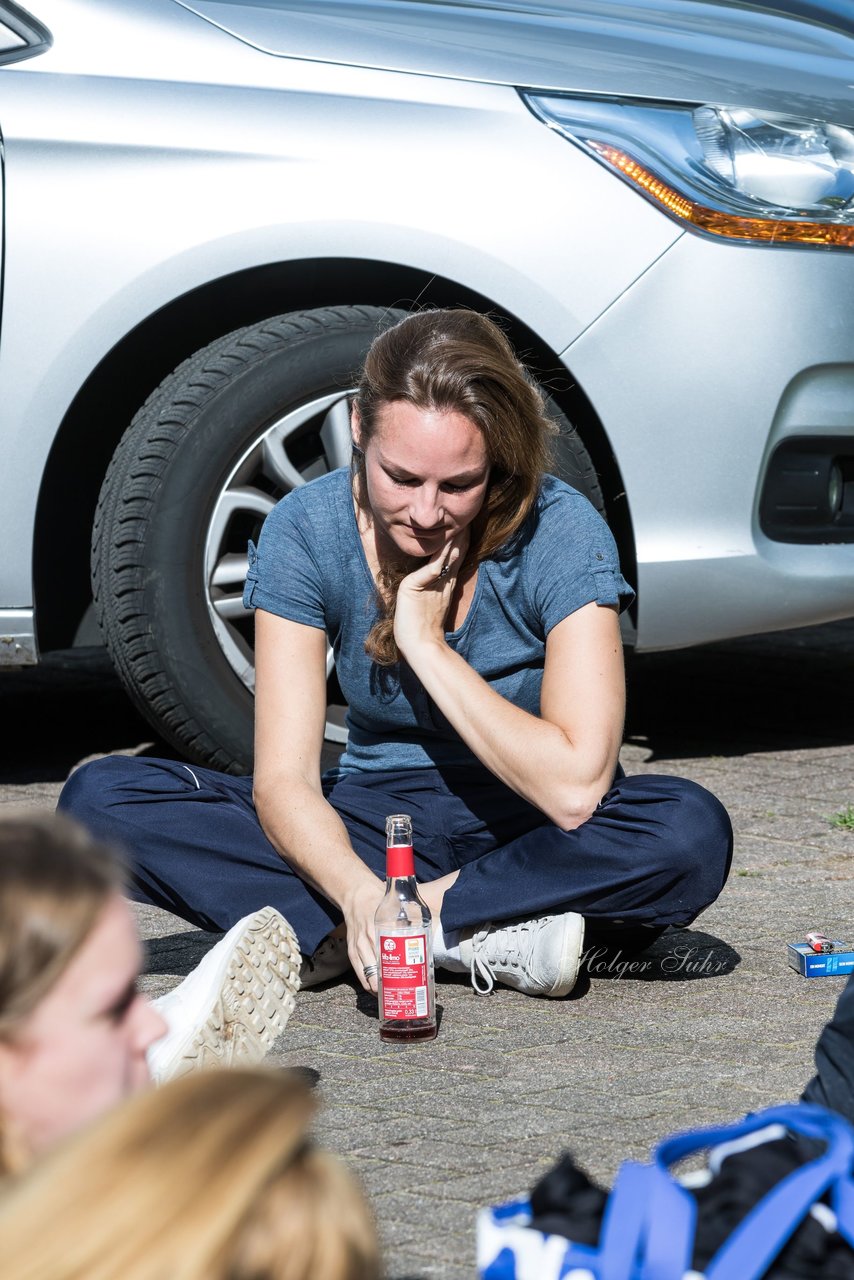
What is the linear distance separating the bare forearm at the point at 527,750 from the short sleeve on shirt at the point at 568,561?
0.18m

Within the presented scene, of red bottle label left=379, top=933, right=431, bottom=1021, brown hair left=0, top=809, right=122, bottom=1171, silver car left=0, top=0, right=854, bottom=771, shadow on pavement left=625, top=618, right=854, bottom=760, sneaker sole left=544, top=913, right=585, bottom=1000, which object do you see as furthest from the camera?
shadow on pavement left=625, top=618, right=854, bottom=760

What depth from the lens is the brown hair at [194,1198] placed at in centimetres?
97

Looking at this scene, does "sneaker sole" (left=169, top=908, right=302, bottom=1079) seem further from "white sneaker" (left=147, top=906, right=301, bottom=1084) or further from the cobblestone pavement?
the cobblestone pavement

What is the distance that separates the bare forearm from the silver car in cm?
97

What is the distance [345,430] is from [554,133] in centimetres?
76

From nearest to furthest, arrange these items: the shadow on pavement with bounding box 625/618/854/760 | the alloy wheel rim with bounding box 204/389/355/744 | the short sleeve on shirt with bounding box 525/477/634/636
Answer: the short sleeve on shirt with bounding box 525/477/634/636, the alloy wheel rim with bounding box 204/389/355/744, the shadow on pavement with bounding box 625/618/854/760

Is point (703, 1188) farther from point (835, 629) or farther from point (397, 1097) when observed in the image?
point (835, 629)

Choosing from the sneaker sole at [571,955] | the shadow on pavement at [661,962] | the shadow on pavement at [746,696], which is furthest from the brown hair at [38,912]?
the shadow on pavement at [746,696]

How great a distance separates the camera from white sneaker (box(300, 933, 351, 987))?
3.00 meters

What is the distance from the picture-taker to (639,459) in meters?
3.77

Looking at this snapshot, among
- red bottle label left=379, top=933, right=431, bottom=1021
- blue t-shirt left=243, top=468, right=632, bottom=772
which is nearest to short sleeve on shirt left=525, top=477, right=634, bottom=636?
blue t-shirt left=243, top=468, right=632, bottom=772

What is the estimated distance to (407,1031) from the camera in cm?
269

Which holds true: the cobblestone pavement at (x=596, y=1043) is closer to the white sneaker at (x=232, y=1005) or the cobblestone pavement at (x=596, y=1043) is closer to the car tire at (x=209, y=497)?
the white sneaker at (x=232, y=1005)

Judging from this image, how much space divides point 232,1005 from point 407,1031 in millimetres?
438
